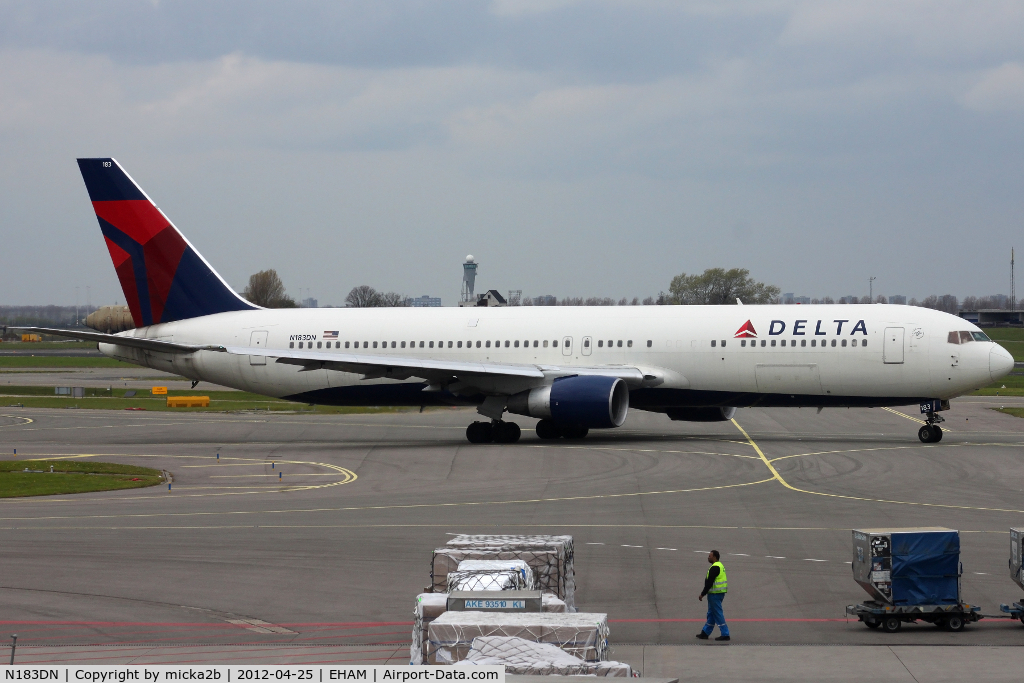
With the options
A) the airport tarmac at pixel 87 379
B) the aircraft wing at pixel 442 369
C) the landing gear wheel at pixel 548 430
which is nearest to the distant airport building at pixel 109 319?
the airport tarmac at pixel 87 379

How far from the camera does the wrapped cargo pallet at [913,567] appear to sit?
15.6 m

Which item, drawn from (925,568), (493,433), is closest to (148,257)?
(493,433)

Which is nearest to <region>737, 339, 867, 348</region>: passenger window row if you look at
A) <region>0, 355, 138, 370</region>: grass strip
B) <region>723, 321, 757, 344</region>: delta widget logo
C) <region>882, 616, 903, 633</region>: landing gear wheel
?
<region>723, 321, 757, 344</region>: delta widget logo

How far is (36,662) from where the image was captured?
13.6 m

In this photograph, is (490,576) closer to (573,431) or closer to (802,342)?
(802,342)

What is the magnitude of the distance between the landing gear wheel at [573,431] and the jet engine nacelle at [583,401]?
2.64 metres

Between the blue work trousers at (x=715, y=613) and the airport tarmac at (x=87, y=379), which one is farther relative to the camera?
the airport tarmac at (x=87, y=379)

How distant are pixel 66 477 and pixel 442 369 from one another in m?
13.1

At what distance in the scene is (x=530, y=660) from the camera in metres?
9.73

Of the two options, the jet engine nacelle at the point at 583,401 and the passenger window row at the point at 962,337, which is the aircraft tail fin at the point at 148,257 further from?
the passenger window row at the point at 962,337

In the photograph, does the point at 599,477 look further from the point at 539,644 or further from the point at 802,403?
the point at 539,644

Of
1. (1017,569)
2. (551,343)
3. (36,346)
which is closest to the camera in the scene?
(1017,569)

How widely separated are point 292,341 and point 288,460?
28.2 ft
